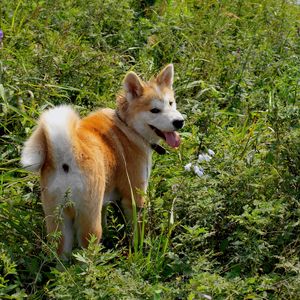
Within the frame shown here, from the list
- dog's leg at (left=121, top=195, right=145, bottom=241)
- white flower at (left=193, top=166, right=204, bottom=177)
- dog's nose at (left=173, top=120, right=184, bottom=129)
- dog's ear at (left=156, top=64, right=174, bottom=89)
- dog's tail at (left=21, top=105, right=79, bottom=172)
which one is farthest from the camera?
dog's ear at (left=156, top=64, right=174, bottom=89)

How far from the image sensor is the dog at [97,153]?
4246 mm

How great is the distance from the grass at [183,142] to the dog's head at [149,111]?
303 mm

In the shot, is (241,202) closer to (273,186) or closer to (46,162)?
(273,186)

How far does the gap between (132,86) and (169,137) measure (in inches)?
17.2

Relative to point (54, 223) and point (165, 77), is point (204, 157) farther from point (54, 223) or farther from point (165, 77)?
point (54, 223)

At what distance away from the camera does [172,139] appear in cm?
524

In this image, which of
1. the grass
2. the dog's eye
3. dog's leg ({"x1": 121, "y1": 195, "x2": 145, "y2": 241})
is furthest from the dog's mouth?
dog's leg ({"x1": 121, "y1": 195, "x2": 145, "y2": 241})

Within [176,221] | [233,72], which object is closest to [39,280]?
[176,221]

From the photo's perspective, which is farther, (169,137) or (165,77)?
(165,77)

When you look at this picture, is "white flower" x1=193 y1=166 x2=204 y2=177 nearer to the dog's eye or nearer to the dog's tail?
the dog's eye

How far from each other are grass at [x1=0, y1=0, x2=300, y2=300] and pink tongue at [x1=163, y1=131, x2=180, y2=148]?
0.66 ft

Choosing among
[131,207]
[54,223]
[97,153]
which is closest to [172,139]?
[131,207]

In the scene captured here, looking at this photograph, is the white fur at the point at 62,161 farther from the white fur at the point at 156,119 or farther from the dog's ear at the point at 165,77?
the dog's ear at the point at 165,77

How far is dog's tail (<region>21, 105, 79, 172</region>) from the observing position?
4.23m
